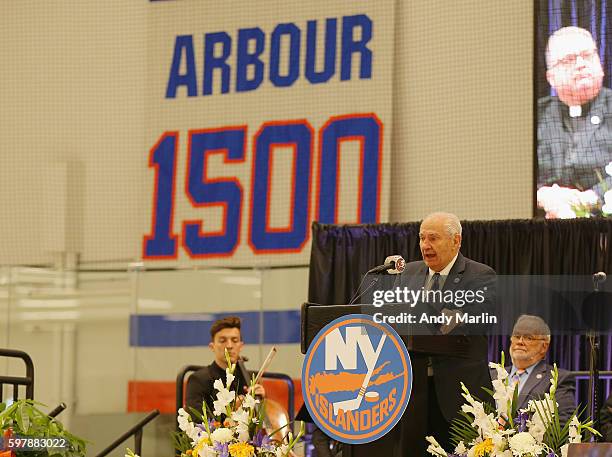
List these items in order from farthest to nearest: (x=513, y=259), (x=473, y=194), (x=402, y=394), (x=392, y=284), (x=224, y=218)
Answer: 1. (x=224, y=218)
2. (x=473, y=194)
3. (x=513, y=259)
4. (x=392, y=284)
5. (x=402, y=394)

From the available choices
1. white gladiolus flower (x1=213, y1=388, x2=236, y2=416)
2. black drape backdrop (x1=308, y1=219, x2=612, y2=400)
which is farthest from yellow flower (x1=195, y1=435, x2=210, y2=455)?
black drape backdrop (x1=308, y1=219, x2=612, y2=400)

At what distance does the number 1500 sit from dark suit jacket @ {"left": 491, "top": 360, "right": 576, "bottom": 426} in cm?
340

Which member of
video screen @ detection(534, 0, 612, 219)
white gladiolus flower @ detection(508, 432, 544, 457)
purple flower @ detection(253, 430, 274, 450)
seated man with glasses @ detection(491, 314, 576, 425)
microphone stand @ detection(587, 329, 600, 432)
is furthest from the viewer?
video screen @ detection(534, 0, 612, 219)

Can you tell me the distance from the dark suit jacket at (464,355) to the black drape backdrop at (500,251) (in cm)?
355

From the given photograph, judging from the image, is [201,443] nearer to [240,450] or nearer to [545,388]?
[240,450]

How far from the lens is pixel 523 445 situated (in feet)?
11.7

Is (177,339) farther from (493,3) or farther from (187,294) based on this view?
(493,3)

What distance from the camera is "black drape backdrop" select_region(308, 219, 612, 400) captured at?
26.8ft

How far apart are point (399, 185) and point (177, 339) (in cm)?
223

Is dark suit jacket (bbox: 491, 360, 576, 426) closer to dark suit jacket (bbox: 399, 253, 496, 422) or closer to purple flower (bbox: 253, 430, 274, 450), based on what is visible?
dark suit jacket (bbox: 399, 253, 496, 422)

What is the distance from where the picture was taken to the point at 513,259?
8438mm

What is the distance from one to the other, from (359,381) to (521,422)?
1.79 feet

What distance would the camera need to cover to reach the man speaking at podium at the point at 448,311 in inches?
162

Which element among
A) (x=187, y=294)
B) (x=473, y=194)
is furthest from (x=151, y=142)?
(x=473, y=194)
